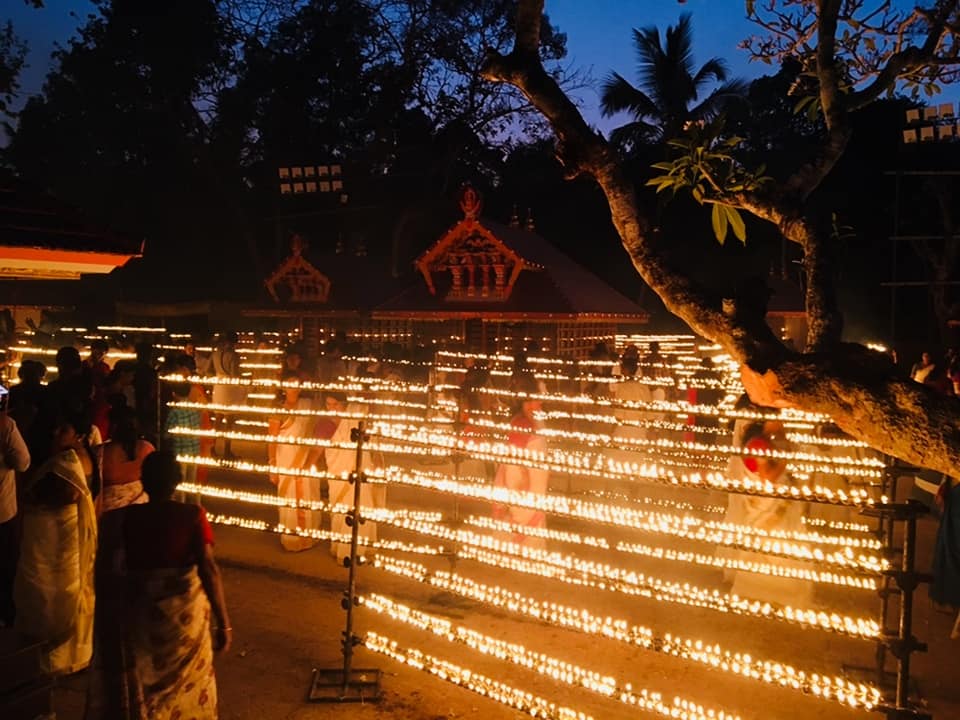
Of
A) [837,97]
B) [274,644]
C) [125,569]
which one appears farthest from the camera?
[274,644]

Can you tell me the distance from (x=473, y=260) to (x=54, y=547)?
12.9 metres

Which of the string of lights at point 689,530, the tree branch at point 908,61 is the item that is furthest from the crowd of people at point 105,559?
the tree branch at point 908,61

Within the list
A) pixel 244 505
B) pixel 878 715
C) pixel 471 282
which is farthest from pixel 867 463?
pixel 471 282

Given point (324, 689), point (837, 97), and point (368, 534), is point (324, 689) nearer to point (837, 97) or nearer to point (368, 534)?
point (368, 534)

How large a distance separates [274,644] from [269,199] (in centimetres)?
2319

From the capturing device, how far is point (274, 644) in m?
6.17

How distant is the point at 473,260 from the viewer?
56.6 ft

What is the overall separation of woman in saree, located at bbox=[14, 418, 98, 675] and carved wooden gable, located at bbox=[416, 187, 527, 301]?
1232 centimetres

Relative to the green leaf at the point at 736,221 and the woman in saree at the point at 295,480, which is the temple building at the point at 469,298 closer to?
the woman in saree at the point at 295,480

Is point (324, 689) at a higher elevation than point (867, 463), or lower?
lower

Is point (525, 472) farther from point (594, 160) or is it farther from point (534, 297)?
point (534, 297)

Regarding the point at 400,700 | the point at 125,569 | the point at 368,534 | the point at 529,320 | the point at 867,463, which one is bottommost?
the point at 400,700

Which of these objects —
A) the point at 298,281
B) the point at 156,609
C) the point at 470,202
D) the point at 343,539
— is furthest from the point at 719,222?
the point at 298,281

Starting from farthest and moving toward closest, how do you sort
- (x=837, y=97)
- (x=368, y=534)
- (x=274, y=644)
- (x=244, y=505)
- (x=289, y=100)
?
1. (x=289, y=100)
2. (x=244, y=505)
3. (x=368, y=534)
4. (x=274, y=644)
5. (x=837, y=97)
